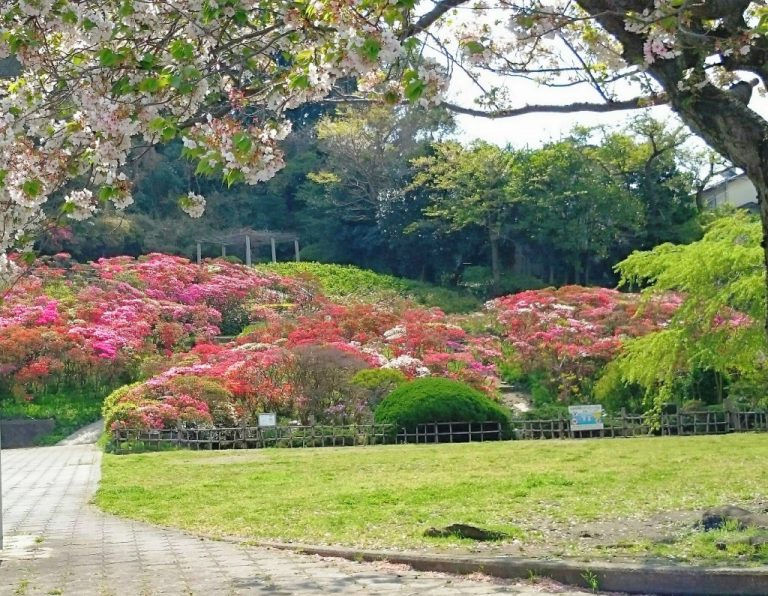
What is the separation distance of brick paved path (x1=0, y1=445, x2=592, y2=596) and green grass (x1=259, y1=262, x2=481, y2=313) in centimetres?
2458

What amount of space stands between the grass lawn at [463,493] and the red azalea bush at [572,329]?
588 cm

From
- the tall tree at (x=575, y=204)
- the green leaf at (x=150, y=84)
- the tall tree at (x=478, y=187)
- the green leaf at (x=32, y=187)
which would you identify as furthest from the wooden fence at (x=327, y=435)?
the tall tree at (x=478, y=187)

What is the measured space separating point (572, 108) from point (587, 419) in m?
11.6

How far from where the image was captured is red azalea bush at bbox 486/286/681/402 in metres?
21.5

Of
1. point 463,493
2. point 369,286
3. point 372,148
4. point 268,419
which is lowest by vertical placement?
point 463,493

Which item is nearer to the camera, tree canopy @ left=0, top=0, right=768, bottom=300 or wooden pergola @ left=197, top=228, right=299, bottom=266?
tree canopy @ left=0, top=0, right=768, bottom=300

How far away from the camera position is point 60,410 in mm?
21141

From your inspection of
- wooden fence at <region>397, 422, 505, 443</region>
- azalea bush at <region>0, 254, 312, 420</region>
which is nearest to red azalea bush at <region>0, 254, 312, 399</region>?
azalea bush at <region>0, 254, 312, 420</region>

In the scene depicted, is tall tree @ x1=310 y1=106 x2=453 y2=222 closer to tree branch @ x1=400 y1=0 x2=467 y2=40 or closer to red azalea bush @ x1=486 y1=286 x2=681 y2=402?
red azalea bush @ x1=486 y1=286 x2=681 y2=402

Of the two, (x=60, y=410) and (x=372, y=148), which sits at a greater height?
(x=372, y=148)

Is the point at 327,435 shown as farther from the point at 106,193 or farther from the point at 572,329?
the point at 106,193

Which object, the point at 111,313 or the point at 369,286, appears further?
the point at 369,286

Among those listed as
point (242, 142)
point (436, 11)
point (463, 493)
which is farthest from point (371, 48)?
point (463, 493)

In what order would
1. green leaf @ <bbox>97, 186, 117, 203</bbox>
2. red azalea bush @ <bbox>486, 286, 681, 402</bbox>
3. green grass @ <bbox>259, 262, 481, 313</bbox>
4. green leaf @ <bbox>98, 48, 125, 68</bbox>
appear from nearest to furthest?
1. green leaf @ <bbox>98, 48, 125, 68</bbox>
2. green leaf @ <bbox>97, 186, 117, 203</bbox>
3. red azalea bush @ <bbox>486, 286, 681, 402</bbox>
4. green grass @ <bbox>259, 262, 481, 313</bbox>
